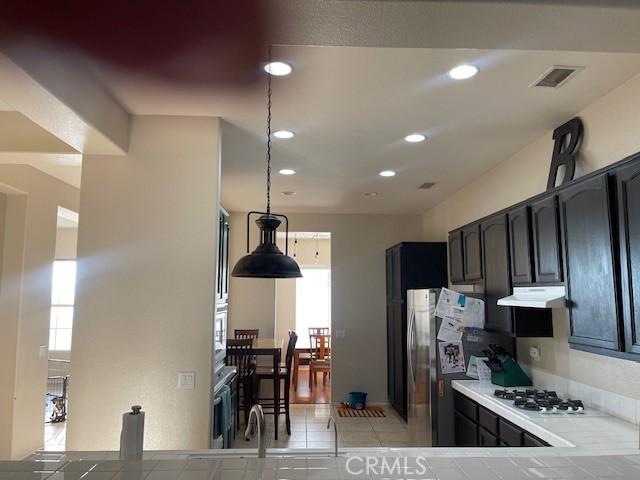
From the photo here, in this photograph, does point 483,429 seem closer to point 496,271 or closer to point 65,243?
point 496,271

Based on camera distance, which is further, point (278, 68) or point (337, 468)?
point (278, 68)

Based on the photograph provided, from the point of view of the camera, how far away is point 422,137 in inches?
142

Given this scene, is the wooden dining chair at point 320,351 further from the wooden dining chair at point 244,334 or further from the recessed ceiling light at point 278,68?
the recessed ceiling light at point 278,68

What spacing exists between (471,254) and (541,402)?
153cm

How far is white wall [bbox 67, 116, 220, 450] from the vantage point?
9.32ft

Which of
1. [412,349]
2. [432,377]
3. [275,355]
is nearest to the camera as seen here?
[432,377]

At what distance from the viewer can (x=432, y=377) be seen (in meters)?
4.14

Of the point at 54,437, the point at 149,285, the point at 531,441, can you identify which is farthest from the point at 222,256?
the point at 54,437

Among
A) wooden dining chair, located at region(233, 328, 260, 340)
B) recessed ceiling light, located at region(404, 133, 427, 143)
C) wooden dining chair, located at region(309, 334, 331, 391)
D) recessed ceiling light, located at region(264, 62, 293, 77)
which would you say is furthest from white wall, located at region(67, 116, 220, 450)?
wooden dining chair, located at region(309, 334, 331, 391)

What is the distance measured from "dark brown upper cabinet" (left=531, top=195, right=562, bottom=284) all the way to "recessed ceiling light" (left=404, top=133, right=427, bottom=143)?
0.98 m

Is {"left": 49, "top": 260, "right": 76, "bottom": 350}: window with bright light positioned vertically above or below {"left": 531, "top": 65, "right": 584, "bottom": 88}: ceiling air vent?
below

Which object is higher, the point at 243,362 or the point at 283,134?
the point at 283,134

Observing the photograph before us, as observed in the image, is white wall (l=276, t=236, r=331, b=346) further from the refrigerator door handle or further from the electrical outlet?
the electrical outlet

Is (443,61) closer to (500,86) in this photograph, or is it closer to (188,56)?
(500,86)
